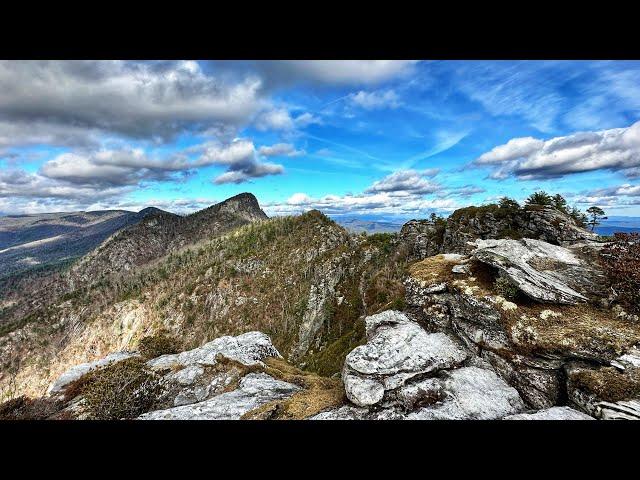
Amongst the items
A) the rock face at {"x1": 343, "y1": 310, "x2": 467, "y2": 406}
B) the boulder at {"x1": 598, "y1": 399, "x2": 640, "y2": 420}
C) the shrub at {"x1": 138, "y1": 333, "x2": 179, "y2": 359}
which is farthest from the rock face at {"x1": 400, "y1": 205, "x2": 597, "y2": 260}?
the shrub at {"x1": 138, "y1": 333, "x2": 179, "y2": 359}

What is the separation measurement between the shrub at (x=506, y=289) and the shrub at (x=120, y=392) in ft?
52.8

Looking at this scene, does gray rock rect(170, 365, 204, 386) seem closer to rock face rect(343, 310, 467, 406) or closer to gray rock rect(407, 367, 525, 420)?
rock face rect(343, 310, 467, 406)

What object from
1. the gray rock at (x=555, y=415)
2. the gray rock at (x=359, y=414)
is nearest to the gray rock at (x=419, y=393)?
the gray rock at (x=359, y=414)

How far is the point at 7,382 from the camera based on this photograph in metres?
157

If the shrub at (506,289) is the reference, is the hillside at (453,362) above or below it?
below

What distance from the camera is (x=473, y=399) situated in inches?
368

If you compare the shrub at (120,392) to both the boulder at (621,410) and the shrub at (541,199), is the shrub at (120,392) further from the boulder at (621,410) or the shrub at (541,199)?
the shrub at (541,199)

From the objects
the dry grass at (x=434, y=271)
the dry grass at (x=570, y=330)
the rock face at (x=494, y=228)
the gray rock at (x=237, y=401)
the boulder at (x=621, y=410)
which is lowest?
the gray rock at (x=237, y=401)

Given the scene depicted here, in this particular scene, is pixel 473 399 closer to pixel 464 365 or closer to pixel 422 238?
pixel 464 365

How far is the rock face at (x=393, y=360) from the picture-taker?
10.1 meters

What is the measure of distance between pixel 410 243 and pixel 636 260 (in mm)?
73239

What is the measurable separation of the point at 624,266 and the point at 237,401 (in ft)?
54.0

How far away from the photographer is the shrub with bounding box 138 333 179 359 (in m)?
18.9

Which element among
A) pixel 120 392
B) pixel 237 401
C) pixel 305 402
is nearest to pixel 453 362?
pixel 305 402
